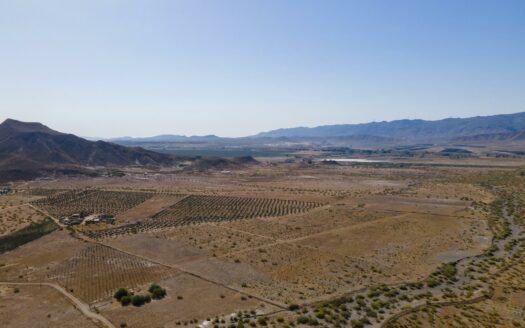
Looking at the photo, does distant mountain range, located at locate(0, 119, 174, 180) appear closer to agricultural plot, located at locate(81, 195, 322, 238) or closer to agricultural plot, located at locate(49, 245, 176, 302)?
agricultural plot, located at locate(81, 195, 322, 238)

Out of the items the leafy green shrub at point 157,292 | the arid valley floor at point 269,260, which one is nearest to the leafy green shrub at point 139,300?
the arid valley floor at point 269,260

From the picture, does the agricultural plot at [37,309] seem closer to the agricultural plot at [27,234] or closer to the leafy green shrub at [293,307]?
the leafy green shrub at [293,307]

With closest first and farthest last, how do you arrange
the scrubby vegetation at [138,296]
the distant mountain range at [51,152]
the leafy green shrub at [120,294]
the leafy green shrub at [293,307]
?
1. the leafy green shrub at [293,307]
2. the scrubby vegetation at [138,296]
3. the leafy green shrub at [120,294]
4. the distant mountain range at [51,152]

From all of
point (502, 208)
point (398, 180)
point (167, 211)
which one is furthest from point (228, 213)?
point (398, 180)

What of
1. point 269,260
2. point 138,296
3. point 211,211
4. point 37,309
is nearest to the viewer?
point 37,309

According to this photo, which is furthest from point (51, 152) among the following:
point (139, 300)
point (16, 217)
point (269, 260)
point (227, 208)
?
point (139, 300)

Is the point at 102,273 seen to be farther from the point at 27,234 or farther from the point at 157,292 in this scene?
the point at 27,234
